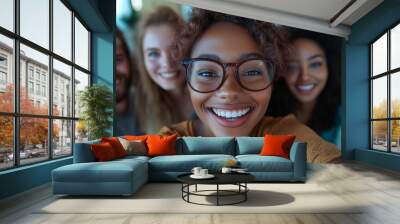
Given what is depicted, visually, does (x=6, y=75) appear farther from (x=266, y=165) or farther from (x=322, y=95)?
(x=322, y=95)

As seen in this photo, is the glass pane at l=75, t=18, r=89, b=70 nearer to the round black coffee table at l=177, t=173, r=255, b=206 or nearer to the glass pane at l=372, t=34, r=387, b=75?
the round black coffee table at l=177, t=173, r=255, b=206

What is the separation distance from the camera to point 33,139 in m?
5.87

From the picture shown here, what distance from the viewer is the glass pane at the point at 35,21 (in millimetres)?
5570

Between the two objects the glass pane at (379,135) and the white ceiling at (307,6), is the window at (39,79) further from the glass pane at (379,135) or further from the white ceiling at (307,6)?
the glass pane at (379,135)

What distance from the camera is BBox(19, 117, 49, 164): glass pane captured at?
18.1 feet

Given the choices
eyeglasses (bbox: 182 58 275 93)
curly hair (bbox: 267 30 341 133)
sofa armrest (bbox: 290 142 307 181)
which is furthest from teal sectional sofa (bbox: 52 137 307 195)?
curly hair (bbox: 267 30 341 133)

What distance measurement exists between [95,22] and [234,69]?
3397 millimetres

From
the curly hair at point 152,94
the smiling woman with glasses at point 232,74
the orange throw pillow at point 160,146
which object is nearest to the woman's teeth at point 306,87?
the smiling woman with glasses at point 232,74

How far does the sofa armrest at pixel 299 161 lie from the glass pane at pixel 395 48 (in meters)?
3.53

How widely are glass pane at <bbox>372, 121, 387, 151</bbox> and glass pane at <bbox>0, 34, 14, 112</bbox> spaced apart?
7.61 metres

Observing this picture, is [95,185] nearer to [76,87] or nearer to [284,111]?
[76,87]

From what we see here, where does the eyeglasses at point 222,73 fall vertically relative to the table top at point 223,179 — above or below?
above

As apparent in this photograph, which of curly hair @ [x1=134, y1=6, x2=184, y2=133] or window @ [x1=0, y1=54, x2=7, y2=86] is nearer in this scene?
window @ [x1=0, y1=54, x2=7, y2=86]

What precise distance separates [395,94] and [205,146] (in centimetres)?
445
